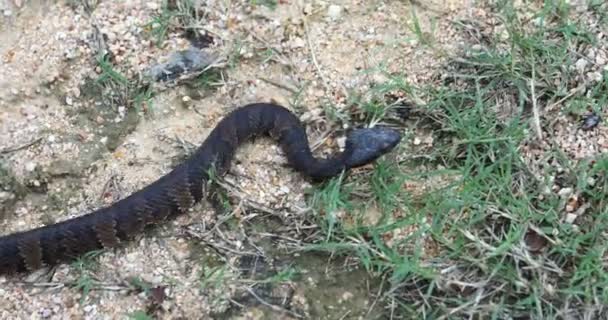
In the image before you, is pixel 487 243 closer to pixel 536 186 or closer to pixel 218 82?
pixel 536 186

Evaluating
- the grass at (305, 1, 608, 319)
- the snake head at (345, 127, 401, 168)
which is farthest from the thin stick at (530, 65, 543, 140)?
the snake head at (345, 127, 401, 168)

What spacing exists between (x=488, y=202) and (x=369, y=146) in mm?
674

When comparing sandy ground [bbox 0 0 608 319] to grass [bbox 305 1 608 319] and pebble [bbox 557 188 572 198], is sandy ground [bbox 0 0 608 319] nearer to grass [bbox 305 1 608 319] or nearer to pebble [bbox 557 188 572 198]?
grass [bbox 305 1 608 319]

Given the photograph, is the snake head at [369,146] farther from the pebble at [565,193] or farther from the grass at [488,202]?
the pebble at [565,193]

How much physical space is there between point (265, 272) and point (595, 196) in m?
1.71

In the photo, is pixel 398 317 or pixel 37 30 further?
pixel 37 30

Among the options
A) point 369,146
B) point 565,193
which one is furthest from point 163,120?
point 565,193

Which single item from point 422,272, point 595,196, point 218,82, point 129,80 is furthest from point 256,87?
point 595,196

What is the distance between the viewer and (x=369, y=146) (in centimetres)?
472

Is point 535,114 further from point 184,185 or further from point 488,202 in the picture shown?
point 184,185

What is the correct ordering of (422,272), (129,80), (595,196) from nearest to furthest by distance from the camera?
1. (422,272)
2. (595,196)
3. (129,80)

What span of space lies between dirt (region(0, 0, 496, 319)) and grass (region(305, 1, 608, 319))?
0.64 ft

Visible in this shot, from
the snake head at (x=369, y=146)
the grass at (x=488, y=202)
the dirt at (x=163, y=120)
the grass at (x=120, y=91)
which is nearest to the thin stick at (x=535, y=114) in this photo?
the grass at (x=488, y=202)

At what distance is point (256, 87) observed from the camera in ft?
17.2
